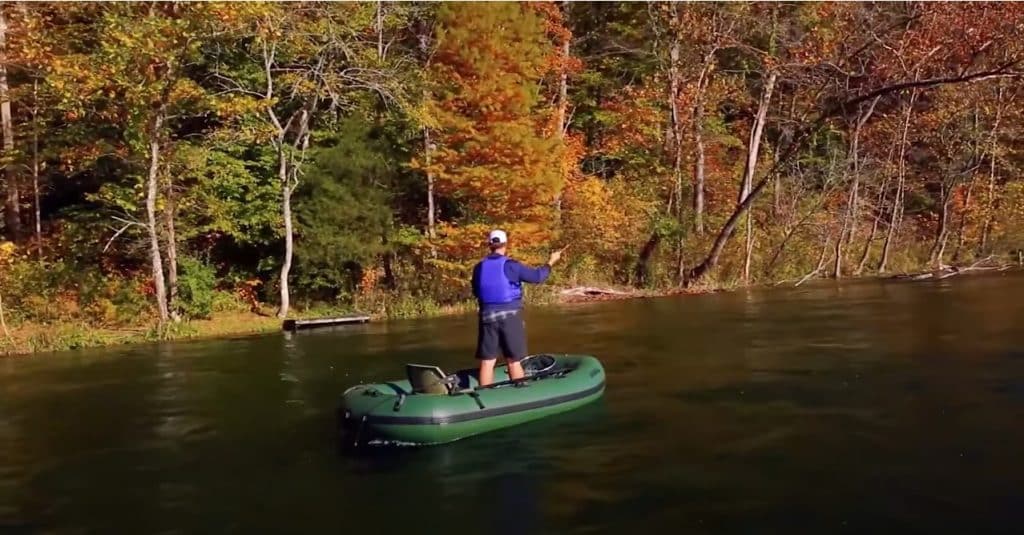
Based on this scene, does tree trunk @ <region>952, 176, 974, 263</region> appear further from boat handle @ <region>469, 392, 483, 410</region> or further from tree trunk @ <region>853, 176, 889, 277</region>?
boat handle @ <region>469, 392, 483, 410</region>

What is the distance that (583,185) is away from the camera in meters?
23.4

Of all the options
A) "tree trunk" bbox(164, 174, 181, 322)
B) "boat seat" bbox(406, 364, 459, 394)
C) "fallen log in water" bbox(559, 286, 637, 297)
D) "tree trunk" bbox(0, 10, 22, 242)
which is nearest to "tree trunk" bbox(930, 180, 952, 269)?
"fallen log in water" bbox(559, 286, 637, 297)

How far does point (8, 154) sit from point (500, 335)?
14442 mm

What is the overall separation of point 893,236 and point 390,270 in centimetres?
1720

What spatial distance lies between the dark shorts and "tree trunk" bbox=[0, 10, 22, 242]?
1423 centimetres

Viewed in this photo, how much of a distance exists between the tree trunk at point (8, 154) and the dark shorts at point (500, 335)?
1423 cm

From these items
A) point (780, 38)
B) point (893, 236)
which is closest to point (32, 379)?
point (780, 38)

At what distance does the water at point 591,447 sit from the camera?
633 cm

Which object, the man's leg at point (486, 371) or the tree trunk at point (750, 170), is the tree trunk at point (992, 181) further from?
the man's leg at point (486, 371)

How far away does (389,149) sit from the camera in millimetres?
21234

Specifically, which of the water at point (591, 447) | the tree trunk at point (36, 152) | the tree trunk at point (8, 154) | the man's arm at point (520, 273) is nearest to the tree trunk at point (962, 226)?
the water at point (591, 447)

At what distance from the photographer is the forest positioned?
1792cm

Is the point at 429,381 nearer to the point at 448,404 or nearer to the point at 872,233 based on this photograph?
the point at 448,404

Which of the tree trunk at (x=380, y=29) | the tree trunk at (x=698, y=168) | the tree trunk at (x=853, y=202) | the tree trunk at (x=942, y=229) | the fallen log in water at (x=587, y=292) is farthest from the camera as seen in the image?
the tree trunk at (x=942, y=229)
